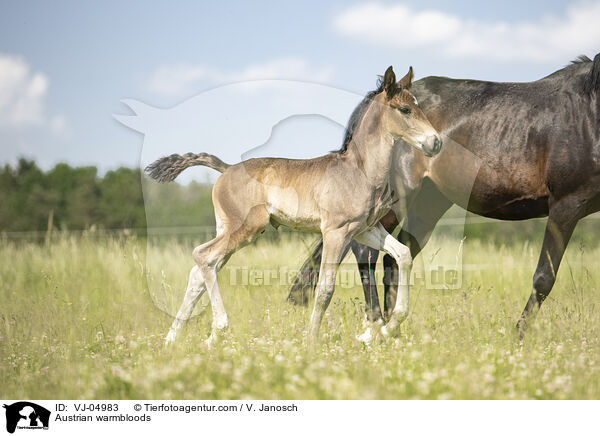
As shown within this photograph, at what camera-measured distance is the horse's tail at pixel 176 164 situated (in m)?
4.74

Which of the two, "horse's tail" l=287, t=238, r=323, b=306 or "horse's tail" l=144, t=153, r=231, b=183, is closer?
"horse's tail" l=144, t=153, r=231, b=183

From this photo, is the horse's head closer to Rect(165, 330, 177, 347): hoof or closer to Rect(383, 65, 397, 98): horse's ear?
Rect(383, 65, 397, 98): horse's ear

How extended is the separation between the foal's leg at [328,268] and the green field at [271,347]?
9.0 inches

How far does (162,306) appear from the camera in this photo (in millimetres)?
4922

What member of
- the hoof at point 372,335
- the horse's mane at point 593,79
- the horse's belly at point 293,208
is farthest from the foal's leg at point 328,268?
the horse's mane at point 593,79

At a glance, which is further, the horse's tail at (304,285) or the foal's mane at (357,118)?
the horse's tail at (304,285)

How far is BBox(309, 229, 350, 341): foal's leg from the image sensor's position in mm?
4359

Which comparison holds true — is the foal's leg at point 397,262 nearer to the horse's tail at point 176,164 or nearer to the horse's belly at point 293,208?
the horse's belly at point 293,208

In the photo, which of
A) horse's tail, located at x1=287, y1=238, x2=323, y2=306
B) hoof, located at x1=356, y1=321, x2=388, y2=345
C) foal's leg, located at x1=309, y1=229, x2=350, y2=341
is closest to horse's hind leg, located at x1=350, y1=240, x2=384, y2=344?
hoof, located at x1=356, y1=321, x2=388, y2=345

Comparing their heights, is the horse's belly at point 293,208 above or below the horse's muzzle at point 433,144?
below

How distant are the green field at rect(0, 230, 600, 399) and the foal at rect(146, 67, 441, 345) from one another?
0.42m

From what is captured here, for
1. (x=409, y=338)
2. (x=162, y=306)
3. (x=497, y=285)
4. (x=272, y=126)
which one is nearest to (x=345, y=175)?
(x=272, y=126)
